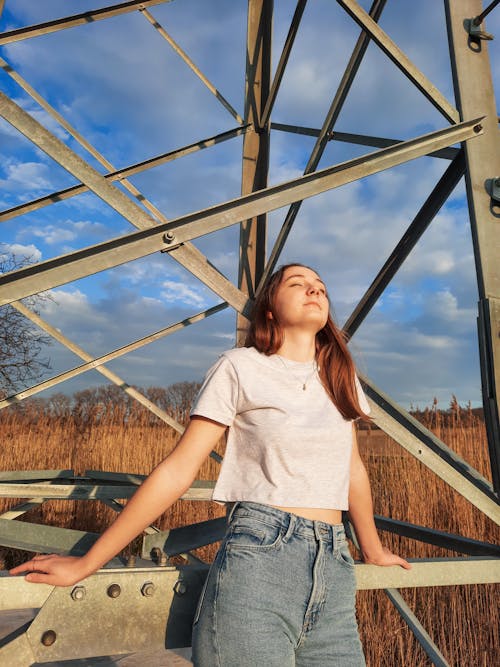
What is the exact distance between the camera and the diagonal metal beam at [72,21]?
2.63 m

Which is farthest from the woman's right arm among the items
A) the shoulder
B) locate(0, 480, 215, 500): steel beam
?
locate(0, 480, 215, 500): steel beam

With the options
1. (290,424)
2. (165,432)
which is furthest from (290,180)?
(165,432)

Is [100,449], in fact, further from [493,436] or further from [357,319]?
[493,436]

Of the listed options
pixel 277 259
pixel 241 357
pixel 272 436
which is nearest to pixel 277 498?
pixel 272 436

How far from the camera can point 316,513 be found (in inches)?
58.5

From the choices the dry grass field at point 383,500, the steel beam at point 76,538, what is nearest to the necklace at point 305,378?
the steel beam at point 76,538

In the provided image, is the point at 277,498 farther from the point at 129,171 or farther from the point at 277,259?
the point at 129,171

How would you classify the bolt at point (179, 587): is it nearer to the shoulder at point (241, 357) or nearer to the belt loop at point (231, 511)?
the belt loop at point (231, 511)

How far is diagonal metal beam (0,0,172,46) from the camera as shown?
263 cm

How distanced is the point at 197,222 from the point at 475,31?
4.69 ft

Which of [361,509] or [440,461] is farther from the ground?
[440,461]

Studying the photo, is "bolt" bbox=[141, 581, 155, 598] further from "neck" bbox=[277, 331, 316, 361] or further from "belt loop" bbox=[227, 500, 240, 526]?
"neck" bbox=[277, 331, 316, 361]

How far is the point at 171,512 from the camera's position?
5.99m

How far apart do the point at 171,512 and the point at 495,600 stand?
124 inches
